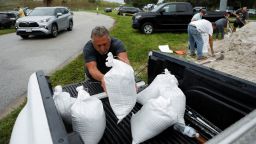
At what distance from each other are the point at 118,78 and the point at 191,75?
3.61ft

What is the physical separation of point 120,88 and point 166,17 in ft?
47.7

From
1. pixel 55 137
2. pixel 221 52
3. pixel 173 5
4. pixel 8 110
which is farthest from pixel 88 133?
pixel 173 5

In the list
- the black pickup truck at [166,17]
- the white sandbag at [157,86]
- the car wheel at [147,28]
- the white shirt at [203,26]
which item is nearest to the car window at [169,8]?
the black pickup truck at [166,17]

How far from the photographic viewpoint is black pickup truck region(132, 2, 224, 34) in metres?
16.1

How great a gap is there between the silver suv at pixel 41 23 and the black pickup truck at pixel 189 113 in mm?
12838

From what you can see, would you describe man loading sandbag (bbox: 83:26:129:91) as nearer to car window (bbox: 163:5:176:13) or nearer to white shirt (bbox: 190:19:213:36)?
white shirt (bbox: 190:19:213:36)

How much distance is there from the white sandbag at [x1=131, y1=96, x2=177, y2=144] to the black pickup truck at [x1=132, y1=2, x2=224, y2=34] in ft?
46.4

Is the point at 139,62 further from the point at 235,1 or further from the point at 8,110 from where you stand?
the point at 235,1

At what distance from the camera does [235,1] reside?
58500 mm

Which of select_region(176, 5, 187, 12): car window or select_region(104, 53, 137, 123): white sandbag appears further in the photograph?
select_region(176, 5, 187, 12): car window

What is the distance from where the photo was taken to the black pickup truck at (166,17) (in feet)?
52.7

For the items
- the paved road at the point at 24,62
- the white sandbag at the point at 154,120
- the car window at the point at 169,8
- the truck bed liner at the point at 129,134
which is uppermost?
the car window at the point at 169,8

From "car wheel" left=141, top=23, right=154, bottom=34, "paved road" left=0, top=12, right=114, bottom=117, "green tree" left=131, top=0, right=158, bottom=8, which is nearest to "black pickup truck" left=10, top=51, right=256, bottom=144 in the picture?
"paved road" left=0, top=12, right=114, bottom=117

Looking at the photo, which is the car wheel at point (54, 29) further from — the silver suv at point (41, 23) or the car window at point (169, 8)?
the car window at point (169, 8)
